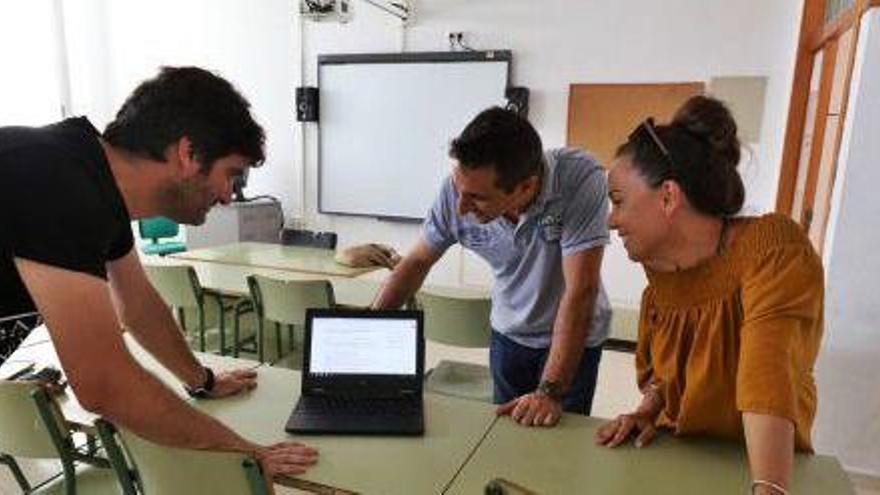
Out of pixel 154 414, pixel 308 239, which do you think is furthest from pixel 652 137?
pixel 308 239

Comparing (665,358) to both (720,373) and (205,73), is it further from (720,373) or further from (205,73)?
(205,73)

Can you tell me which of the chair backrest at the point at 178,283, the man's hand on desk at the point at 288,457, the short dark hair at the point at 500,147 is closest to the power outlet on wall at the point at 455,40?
the chair backrest at the point at 178,283

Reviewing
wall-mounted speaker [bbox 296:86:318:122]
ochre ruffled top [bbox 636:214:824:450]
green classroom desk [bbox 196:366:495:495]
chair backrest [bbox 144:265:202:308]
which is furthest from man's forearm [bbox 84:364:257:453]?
wall-mounted speaker [bbox 296:86:318:122]

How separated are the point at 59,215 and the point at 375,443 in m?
0.77

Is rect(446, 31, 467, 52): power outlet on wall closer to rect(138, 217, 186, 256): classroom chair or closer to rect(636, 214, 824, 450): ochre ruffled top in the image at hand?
rect(138, 217, 186, 256): classroom chair

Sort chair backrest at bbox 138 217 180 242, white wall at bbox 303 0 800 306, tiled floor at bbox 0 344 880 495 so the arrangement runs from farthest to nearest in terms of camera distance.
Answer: chair backrest at bbox 138 217 180 242, white wall at bbox 303 0 800 306, tiled floor at bbox 0 344 880 495

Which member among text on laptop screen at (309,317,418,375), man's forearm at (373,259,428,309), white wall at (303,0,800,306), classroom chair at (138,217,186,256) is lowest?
classroom chair at (138,217,186,256)

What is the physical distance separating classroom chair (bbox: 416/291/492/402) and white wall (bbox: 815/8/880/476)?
148cm

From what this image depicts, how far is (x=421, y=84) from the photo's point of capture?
17.1 feet

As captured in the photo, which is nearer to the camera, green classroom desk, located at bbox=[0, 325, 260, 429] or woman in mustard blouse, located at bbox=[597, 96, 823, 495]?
woman in mustard blouse, located at bbox=[597, 96, 823, 495]

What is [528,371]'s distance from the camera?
6.32 ft

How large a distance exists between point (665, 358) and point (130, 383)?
102cm

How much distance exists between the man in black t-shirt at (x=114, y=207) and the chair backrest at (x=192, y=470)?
4 centimetres

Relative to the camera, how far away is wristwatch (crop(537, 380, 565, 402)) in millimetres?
1517
